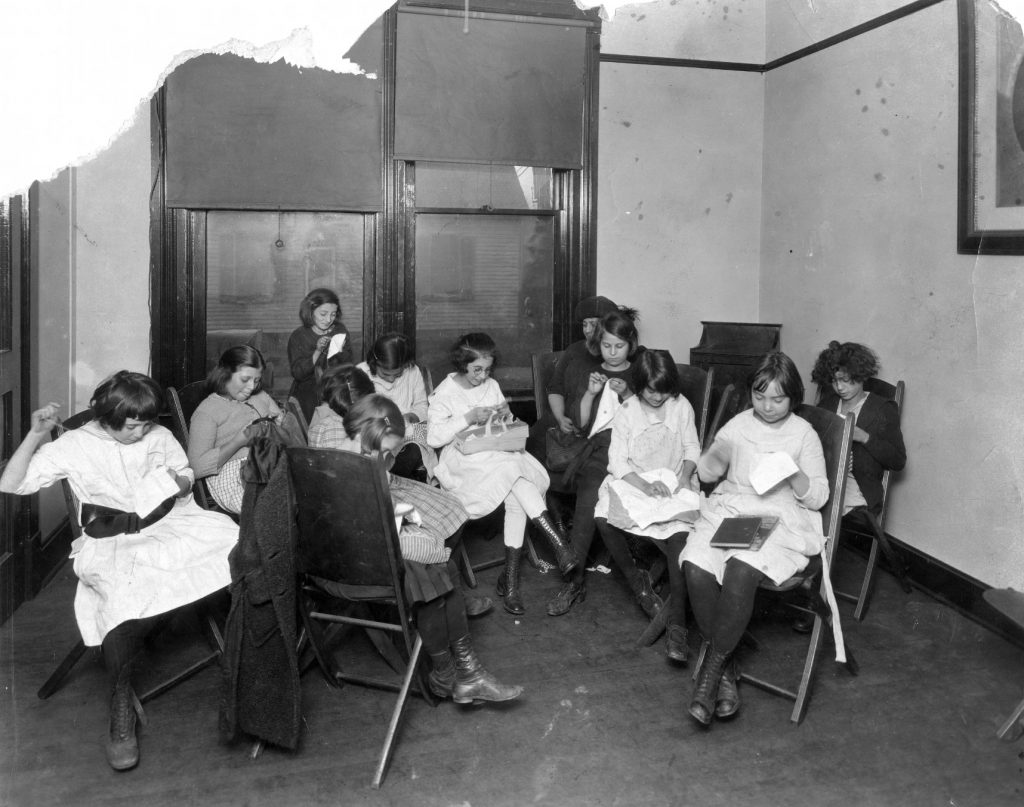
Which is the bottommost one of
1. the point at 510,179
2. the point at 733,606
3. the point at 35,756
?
the point at 35,756

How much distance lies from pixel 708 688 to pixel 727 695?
11cm

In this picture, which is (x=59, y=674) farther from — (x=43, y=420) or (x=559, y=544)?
(x=559, y=544)

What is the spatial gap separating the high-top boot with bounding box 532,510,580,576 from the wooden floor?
1.18 feet

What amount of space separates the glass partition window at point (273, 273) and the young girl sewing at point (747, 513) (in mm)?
2605

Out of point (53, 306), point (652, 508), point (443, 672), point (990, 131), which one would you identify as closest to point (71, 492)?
point (443, 672)

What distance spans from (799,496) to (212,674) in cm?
214

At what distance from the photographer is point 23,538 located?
3.98 metres

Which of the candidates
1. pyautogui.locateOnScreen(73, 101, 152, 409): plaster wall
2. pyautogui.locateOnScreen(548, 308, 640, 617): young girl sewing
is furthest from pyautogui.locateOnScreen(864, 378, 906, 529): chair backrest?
pyautogui.locateOnScreen(73, 101, 152, 409): plaster wall

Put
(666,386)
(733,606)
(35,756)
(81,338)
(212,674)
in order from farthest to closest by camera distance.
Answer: (81,338)
(666,386)
(212,674)
(733,606)
(35,756)

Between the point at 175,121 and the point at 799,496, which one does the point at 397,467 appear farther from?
the point at 175,121

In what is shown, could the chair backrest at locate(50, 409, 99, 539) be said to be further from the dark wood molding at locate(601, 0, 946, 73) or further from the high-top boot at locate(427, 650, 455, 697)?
the dark wood molding at locate(601, 0, 946, 73)

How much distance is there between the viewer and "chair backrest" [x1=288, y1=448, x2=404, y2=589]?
2.74 m

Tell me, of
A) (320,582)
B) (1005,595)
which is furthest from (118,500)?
(1005,595)

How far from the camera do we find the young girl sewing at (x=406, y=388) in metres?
4.29
